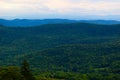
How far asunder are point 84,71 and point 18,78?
118102mm

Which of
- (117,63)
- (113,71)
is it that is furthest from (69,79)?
(117,63)

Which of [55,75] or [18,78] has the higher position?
[18,78]

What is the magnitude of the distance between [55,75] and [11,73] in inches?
3207

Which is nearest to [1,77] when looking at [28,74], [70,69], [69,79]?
[28,74]

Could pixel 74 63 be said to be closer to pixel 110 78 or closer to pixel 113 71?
pixel 113 71

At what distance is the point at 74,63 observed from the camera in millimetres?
198750

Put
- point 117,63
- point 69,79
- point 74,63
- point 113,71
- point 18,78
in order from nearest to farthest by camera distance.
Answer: point 18,78 → point 69,79 → point 113,71 → point 117,63 → point 74,63

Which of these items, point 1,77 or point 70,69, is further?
point 70,69

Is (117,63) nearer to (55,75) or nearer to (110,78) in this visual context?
(110,78)

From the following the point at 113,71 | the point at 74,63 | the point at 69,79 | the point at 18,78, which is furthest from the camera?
the point at 74,63

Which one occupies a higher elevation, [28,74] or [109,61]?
[28,74]

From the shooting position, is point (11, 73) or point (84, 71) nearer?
point (11, 73)

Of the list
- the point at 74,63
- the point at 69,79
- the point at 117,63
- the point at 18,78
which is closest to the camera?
the point at 18,78

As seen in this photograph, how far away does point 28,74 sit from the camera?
5828 cm
